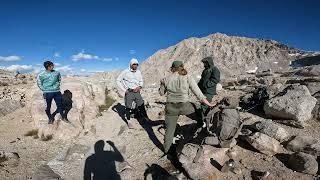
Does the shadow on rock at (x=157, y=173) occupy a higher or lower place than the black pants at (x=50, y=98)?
lower

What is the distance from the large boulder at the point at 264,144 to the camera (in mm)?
9336

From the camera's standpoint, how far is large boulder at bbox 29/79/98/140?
13.9 metres

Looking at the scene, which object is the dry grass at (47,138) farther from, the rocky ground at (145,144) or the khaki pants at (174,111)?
the khaki pants at (174,111)

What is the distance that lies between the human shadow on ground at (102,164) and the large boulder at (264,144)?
4189mm

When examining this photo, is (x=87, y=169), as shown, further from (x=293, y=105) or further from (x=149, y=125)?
(x=293, y=105)

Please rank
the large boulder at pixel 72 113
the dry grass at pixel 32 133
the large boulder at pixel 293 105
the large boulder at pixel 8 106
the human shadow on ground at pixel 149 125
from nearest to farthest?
1. the large boulder at pixel 293 105
2. the human shadow on ground at pixel 149 125
3. the large boulder at pixel 72 113
4. the dry grass at pixel 32 133
5. the large boulder at pixel 8 106

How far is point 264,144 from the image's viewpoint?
30.6 feet

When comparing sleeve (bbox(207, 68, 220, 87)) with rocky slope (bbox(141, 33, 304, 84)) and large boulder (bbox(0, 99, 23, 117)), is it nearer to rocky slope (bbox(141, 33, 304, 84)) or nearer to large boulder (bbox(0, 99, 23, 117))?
large boulder (bbox(0, 99, 23, 117))

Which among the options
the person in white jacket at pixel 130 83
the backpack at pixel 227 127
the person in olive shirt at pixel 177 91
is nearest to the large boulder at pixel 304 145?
the backpack at pixel 227 127

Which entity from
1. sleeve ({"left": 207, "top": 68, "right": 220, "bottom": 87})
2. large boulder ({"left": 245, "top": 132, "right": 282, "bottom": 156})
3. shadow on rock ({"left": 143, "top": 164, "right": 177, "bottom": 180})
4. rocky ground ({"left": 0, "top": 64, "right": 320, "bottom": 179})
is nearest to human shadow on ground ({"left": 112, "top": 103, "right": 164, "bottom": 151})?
rocky ground ({"left": 0, "top": 64, "right": 320, "bottom": 179})

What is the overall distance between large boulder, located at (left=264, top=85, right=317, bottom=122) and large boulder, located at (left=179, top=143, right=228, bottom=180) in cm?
384

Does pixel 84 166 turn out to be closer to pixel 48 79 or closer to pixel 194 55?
pixel 48 79

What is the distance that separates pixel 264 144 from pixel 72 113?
959 cm

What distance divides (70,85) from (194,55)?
64.2 m
